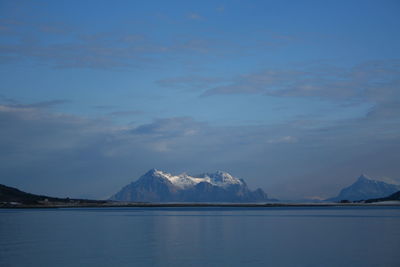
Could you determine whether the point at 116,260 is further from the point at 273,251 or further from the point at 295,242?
the point at 295,242

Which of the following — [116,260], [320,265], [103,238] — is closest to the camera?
[320,265]

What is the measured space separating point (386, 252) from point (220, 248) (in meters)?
Answer: 13.2

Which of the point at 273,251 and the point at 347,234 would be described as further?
the point at 347,234

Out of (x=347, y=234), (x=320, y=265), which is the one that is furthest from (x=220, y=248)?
(x=347, y=234)

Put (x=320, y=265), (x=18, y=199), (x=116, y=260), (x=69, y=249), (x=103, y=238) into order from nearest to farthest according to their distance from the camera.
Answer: (x=320, y=265) < (x=116, y=260) < (x=69, y=249) < (x=103, y=238) < (x=18, y=199)

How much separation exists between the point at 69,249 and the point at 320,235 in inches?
1047

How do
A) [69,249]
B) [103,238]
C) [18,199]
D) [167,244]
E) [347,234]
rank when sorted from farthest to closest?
[18,199]
[347,234]
[103,238]
[167,244]
[69,249]

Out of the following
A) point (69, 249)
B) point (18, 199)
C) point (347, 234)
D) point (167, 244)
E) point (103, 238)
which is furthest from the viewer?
point (18, 199)

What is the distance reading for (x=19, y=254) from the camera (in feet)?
121

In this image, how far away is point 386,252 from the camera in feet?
122

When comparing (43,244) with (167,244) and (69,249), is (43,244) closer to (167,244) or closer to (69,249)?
(69,249)

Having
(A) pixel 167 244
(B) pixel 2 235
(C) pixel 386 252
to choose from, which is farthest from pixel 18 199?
(C) pixel 386 252

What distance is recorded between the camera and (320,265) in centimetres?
3119

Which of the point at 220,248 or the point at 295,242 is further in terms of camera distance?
the point at 295,242
